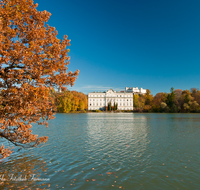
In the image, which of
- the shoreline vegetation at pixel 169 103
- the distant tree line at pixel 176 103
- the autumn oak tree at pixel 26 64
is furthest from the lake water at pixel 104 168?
the distant tree line at pixel 176 103

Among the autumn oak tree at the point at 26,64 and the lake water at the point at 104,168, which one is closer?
the autumn oak tree at the point at 26,64

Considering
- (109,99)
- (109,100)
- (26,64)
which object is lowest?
(26,64)

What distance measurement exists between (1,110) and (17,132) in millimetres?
1423

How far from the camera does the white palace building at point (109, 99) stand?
10600cm

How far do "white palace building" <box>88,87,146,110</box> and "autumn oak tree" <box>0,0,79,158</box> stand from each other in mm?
98941

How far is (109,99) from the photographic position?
4281 inches

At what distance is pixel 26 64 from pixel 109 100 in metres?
104

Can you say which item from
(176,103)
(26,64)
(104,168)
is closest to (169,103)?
(176,103)

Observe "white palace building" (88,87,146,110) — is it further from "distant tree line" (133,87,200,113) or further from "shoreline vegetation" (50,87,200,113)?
"shoreline vegetation" (50,87,200,113)

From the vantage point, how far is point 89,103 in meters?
106

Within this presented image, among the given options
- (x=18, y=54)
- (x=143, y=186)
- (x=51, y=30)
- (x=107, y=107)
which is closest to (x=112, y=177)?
(x=143, y=186)

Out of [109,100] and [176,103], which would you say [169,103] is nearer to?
[176,103]

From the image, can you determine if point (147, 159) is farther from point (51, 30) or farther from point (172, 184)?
point (51, 30)

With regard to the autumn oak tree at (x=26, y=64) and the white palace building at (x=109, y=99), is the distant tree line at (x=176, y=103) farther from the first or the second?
the autumn oak tree at (x=26, y=64)
